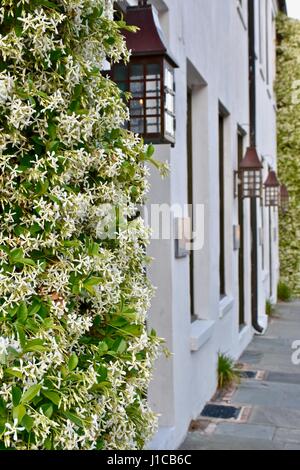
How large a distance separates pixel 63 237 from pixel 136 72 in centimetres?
124

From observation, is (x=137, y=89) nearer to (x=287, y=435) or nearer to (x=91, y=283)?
(x=91, y=283)

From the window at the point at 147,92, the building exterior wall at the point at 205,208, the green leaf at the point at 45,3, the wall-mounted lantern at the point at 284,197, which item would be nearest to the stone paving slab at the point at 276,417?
the building exterior wall at the point at 205,208

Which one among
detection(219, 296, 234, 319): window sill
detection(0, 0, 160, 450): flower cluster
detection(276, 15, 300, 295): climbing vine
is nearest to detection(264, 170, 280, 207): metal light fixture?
detection(276, 15, 300, 295): climbing vine

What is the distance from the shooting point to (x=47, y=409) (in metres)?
1.78

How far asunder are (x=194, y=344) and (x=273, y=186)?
247 inches

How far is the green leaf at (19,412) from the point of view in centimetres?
167

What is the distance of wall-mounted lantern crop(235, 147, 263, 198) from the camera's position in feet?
25.3

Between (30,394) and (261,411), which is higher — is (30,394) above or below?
above

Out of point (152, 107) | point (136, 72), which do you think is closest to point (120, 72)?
point (136, 72)

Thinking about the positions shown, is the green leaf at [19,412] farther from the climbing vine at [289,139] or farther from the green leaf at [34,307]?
the climbing vine at [289,139]

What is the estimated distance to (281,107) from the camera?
14367 mm

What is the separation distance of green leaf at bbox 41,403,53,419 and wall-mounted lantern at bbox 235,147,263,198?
6.10 metres
